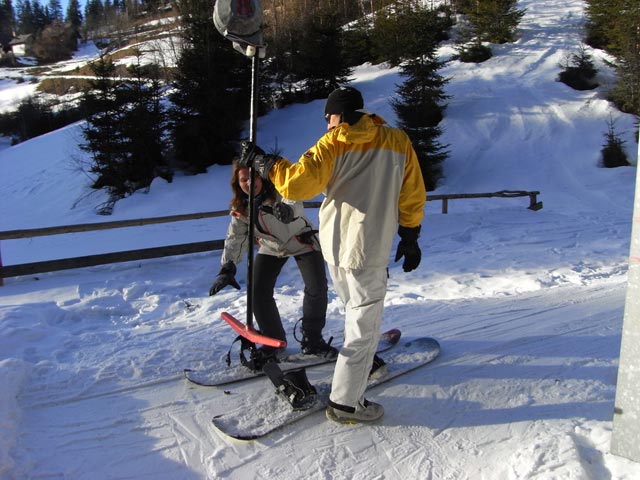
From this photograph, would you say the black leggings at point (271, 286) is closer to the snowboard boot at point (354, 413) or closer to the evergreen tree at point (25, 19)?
the snowboard boot at point (354, 413)

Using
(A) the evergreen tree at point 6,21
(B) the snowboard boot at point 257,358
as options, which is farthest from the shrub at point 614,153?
(A) the evergreen tree at point 6,21

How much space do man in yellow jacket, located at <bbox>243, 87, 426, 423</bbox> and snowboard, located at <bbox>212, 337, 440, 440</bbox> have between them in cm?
29

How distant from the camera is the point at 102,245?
998 centimetres

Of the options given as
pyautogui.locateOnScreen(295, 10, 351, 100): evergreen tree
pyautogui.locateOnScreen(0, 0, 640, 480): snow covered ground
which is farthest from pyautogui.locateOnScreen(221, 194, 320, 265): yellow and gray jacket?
pyautogui.locateOnScreen(295, 10, 351, 100): evergreen tree

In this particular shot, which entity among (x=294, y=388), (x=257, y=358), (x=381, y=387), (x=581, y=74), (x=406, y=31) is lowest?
(x=381, y=387)

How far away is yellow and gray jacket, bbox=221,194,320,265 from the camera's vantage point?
3488 mm

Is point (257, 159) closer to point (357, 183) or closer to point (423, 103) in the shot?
point (357, 183)

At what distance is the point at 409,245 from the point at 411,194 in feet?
1.23

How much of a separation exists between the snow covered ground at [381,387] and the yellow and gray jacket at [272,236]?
3.14 feet

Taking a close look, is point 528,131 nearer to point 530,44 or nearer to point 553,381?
point 530,44

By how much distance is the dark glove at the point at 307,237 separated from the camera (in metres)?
3.52

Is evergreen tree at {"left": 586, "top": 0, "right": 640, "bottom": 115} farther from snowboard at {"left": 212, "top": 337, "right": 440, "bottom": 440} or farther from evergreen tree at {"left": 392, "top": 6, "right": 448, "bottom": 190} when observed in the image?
snowboard at {"left": 212, "top": 337, "right": 440, "bottom": 440}

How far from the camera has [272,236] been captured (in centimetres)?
351

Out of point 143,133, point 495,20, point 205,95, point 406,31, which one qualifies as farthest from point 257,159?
point 495,20
